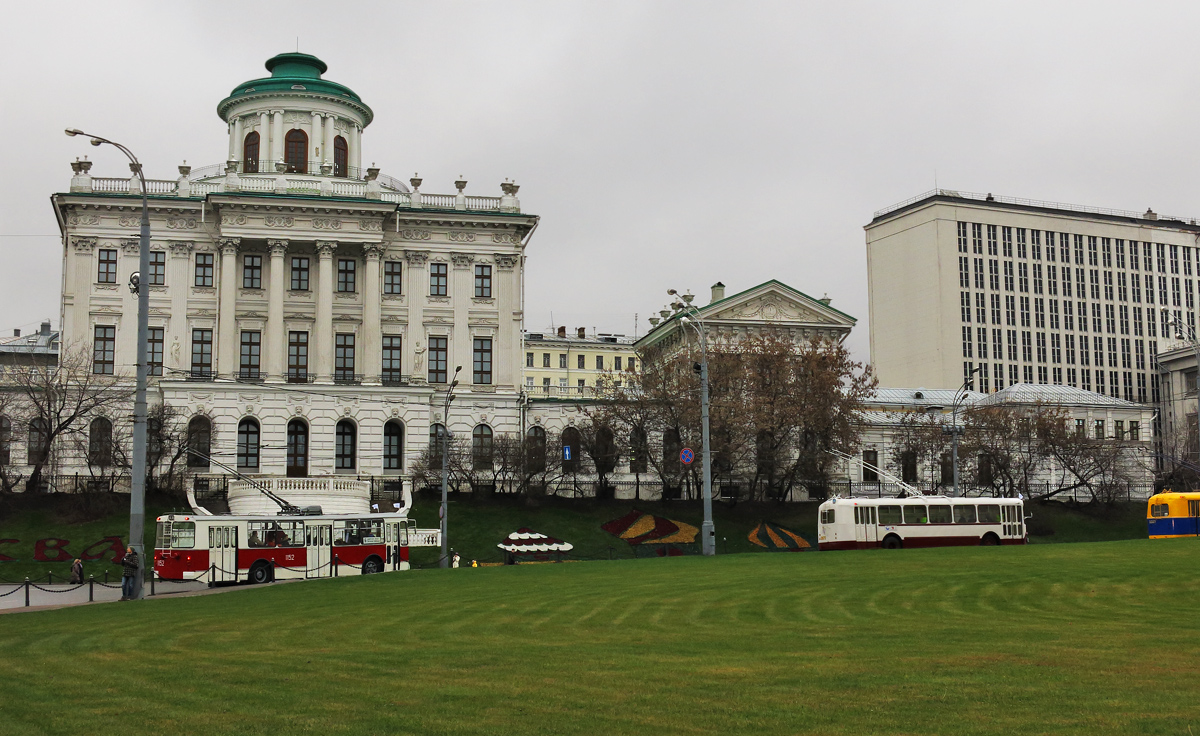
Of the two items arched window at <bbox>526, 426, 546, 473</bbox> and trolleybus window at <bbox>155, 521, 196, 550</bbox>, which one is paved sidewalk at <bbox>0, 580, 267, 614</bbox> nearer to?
trolleybus window at <bbox>155, 521, 196, 550</bbox>

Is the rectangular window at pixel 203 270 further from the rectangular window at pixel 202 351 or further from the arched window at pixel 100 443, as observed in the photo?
the arched window at pixel 100 443

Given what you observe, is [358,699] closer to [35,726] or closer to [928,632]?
[35,726]

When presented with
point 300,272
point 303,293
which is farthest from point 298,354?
point 300,272

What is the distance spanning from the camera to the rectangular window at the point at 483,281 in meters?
87.2

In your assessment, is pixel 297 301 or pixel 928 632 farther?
pixel 297 301

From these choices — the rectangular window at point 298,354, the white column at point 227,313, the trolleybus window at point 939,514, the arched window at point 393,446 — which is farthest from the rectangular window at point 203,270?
the trolleybus window at point 939,514

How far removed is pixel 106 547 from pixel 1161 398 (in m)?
143

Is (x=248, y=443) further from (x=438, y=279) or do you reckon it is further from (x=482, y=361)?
(x=438, y=279)

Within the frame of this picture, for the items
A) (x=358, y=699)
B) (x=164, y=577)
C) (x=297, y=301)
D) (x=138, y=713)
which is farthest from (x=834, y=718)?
(x=297, y=301)

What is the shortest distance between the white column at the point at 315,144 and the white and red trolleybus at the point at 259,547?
132 feet

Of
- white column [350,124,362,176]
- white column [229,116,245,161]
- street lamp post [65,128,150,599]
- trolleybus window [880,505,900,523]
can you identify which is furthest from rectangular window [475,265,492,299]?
street lamp post [65,128,150,599]

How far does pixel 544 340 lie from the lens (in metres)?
166

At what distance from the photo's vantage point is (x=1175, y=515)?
6544 cm

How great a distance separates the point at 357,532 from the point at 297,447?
1133 inches
